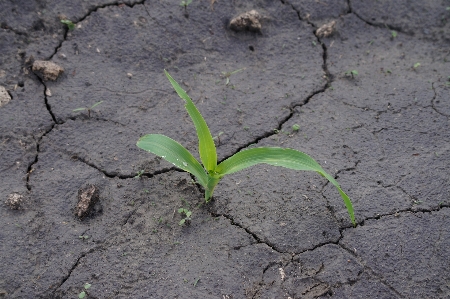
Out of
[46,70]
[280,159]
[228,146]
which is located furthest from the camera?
[46,70]

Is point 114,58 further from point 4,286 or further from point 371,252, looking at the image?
→ point 371,252

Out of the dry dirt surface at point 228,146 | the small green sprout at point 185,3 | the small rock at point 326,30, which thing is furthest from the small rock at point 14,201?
the small rock at point 326,30

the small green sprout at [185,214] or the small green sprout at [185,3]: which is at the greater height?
the small green sprout at [185,3]

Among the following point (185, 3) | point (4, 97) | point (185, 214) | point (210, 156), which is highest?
point (185, 3)

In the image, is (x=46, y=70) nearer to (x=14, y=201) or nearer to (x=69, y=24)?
(x=69, y=24)

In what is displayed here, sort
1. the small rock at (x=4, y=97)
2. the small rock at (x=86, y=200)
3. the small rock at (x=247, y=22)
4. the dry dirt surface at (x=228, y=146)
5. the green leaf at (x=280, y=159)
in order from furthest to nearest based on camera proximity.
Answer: the small rock at (x=247, y=22) → the small rock at (x=4, y=97) → the small rock at (x=86, y=200) → the dry dirt surface at (x=228, y=146) → the green leaf at (x=280, y=159)

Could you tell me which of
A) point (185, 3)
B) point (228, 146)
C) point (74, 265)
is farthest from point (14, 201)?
point (185, 3)

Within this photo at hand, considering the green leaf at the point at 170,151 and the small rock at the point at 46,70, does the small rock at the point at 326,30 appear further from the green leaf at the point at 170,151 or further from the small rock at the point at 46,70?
the small rock at the point at 46,70
